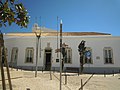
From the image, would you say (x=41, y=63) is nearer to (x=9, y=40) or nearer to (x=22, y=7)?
(x=9, y=40)

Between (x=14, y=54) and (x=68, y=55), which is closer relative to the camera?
(x=68, y=55)

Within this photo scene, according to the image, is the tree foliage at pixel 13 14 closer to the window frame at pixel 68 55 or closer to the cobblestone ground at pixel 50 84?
the cobblestone ground at pixel 50 84

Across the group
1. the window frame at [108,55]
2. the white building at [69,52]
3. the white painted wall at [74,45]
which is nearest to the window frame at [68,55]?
the white building at [69,52]

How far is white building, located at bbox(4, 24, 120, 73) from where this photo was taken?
24.3m

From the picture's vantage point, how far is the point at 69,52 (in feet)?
82.8

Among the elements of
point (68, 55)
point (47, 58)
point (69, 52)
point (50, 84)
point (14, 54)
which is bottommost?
point (50, 84)

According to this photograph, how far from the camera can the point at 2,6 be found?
4793mm

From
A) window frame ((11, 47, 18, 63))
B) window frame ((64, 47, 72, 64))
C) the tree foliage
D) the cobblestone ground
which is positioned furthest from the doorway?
the tree foliage

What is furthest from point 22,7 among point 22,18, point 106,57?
point 106,57

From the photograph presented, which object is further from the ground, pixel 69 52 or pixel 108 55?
pixel 69 52

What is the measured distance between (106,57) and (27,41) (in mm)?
11224

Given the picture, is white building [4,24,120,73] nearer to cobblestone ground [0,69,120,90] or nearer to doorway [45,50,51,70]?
doorway [45,50,51,70]

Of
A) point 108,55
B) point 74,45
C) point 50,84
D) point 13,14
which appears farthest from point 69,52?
point 13,14

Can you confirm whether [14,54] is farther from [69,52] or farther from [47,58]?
[69,52]
